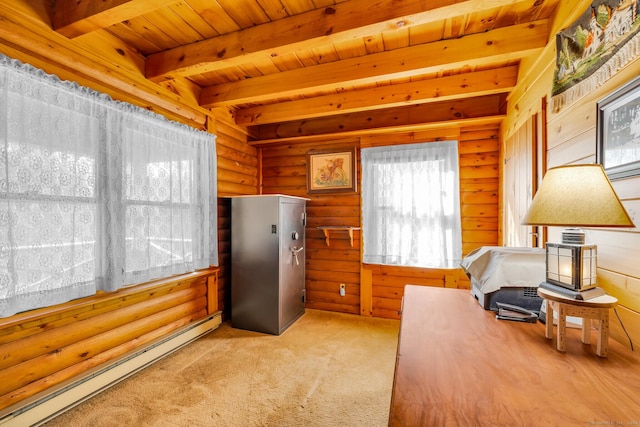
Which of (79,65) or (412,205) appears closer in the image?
(79,65)

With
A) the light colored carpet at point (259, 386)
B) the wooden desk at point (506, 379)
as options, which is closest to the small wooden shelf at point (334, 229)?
the light colored carpet at point (259, 386)

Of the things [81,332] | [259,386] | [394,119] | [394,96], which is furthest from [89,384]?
[394,119]

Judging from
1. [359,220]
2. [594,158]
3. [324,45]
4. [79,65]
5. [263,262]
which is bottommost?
[263,262]

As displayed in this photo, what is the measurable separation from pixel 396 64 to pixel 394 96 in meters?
0.56

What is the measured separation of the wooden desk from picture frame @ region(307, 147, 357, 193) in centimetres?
233

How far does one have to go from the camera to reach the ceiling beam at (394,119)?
9.06 feet

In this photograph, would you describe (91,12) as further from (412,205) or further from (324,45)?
(412,205)

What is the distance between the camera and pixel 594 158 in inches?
48.0

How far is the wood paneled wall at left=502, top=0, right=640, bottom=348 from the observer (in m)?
1.00

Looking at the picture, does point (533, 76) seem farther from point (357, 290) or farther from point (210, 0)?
point (357, 290)

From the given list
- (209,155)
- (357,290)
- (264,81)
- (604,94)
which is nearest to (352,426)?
(357,290)

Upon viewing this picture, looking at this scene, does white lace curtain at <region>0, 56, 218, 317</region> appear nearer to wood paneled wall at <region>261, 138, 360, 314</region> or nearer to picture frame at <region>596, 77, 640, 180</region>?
wood paneled wall at <region>261, 138, 360, 314</region>

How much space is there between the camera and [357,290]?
3.32m

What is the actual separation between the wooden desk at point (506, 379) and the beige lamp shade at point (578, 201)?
46cm
